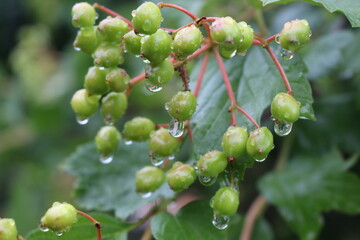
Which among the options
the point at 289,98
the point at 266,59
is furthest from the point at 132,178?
the point at 289,98

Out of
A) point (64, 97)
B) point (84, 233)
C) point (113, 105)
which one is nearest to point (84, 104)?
point (113, 105)

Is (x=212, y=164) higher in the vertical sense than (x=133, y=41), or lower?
lower

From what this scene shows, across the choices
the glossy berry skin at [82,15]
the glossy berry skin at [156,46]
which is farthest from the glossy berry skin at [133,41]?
the glossy berry skin at [82,15]

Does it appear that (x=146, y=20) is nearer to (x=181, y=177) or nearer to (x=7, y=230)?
(x=181, y=177)

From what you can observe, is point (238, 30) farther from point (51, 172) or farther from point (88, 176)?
point (51, 172)

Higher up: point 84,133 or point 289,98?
point 289,98

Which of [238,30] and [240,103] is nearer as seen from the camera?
[238,30]
